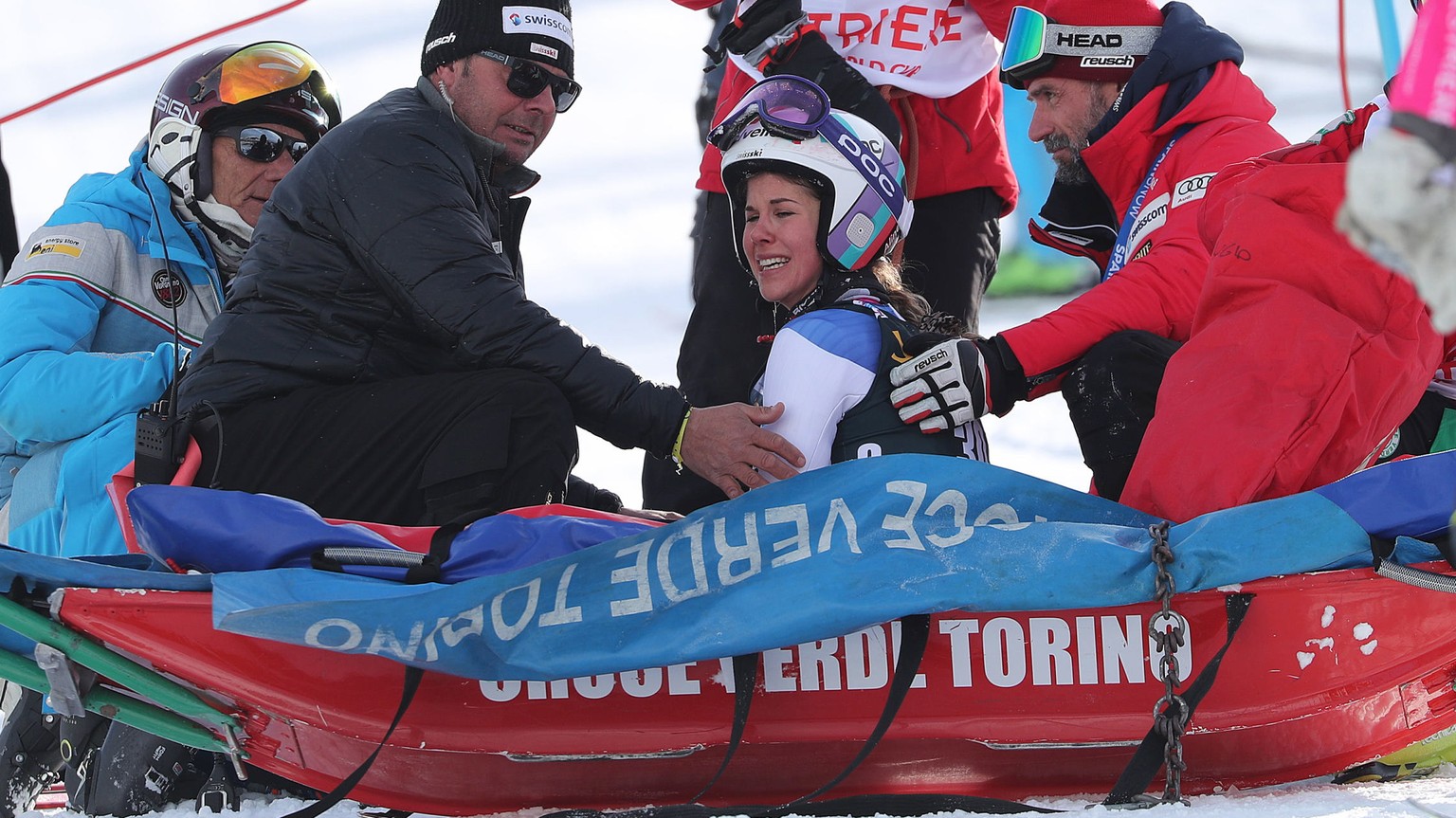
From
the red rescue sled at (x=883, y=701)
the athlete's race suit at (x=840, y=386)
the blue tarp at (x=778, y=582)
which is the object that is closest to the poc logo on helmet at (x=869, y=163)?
the athlete's race suit at (x=840, y=386)

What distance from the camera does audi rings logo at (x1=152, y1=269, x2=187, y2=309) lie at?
4.18m

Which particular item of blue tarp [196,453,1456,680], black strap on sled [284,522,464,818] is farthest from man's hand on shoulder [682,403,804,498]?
black strap on sled [284,522,464,818]

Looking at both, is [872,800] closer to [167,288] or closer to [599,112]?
[167,288]

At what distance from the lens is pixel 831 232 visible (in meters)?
3.42

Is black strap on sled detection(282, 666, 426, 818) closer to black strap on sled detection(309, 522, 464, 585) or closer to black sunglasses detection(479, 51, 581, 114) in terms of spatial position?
black strap on sled detection(309, 522, 464, 585)

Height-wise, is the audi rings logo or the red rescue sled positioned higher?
the audi rings logo

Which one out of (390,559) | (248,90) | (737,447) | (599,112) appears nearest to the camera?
(390,559)

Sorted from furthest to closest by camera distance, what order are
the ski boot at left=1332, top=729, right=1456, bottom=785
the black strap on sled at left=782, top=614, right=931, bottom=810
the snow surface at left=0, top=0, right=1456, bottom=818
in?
the snow surface at left=0, top=0, right=1456, bottom=818
the ski boot at left=1332, top=729, right=1456, bottom=785
the black strap on sled at left=782, top=614, right=931, bottom=810

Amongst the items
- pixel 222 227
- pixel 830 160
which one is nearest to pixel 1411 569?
pixel 830 160

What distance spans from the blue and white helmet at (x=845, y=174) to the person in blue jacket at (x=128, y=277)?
1410 mm

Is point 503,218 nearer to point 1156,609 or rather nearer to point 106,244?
point 106,244

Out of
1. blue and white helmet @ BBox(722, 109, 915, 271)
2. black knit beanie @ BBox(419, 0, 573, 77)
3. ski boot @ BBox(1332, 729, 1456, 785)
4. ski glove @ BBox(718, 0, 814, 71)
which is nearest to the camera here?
ski boot @ BBox(1332, 729, 1456, 785)

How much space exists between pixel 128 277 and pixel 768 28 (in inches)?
72.7

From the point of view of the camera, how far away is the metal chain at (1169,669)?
2535mm
